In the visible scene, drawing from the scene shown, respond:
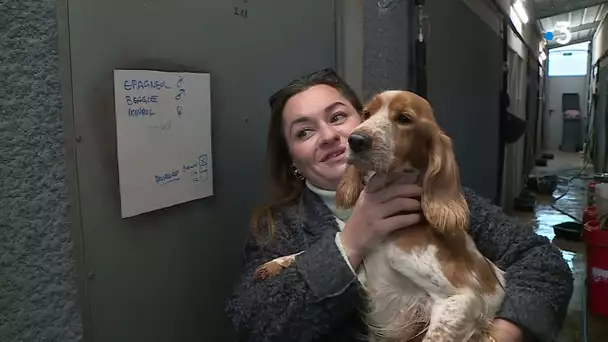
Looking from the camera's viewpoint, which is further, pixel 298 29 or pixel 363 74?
pixel 363 74

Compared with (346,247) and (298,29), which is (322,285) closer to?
(346,247)

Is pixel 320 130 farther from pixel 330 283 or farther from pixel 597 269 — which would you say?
pixel 597 269

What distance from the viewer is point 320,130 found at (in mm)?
1322

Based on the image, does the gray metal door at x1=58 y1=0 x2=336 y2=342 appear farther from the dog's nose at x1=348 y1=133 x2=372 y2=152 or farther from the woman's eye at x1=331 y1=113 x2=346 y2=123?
the dog's nose at x1=348 y1=133 x2=372 y2=152

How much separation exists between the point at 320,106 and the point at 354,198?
0.31 m

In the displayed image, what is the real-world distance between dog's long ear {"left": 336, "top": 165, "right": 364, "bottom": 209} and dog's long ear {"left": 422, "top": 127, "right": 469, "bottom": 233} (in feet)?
0.46

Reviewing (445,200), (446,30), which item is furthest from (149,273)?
(446,30)

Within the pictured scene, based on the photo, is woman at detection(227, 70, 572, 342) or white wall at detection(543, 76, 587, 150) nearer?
woman at detection(227, 70, 572, 342)

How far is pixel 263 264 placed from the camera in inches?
47.4

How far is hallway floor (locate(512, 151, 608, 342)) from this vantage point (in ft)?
9.21

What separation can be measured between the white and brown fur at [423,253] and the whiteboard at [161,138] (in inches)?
17.9

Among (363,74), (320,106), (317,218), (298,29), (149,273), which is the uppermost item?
(298,29)

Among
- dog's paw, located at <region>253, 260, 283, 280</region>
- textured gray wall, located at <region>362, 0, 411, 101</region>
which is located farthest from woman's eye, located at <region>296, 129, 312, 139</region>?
textured gray wall, located at <region>362, 0, 411, 101</region>

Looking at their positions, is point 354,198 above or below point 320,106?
below
